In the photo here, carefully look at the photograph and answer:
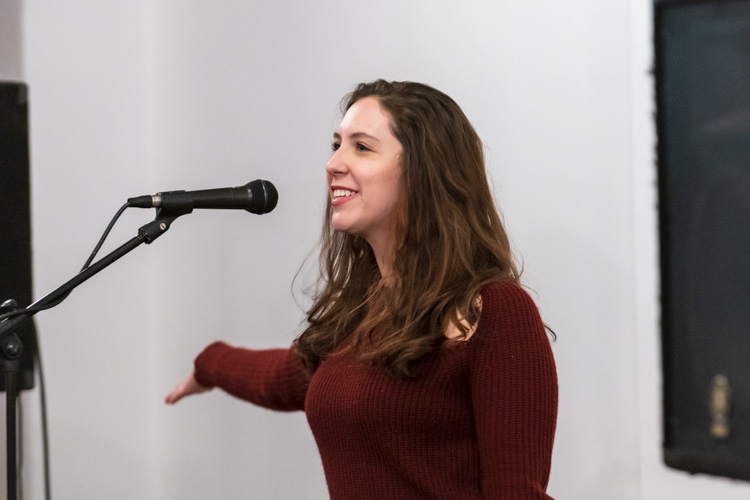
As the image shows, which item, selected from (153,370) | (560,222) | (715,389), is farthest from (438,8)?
(153,370)

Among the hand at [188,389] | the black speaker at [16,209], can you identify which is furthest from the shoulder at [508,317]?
the black speaker at [16,209]

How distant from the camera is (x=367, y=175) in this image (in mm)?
1624

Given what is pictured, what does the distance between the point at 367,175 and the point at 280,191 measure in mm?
958

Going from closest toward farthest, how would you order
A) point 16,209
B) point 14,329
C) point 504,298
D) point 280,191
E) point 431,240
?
point 14,329 < point 504,298 < point 431,240 < point 16,209 < point 280,191

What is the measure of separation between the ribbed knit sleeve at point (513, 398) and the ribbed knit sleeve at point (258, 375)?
0.58 metres

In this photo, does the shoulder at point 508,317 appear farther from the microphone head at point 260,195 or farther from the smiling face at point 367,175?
the microphone head at point 260,195

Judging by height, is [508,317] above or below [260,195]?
below

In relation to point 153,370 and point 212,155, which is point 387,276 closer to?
point 212,155

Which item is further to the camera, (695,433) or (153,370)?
(153,370)

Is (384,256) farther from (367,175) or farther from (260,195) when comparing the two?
(260,195)

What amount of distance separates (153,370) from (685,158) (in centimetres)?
186

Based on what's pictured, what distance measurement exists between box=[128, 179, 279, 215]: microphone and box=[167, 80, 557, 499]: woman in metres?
0.18

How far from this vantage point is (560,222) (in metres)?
1.93

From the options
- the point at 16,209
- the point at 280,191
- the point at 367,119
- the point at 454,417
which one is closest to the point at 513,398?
the point at 454,417
